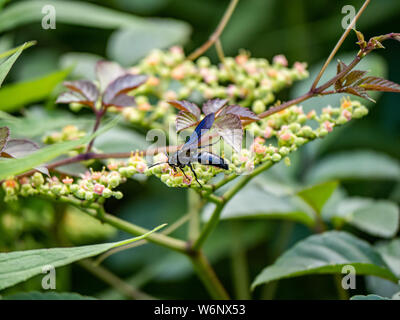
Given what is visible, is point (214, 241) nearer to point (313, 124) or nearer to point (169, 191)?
point (169, 191)

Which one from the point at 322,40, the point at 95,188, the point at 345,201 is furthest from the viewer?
the point at 322,40

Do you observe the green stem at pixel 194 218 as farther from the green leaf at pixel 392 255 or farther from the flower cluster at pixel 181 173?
the green leaf at pixel 392 255

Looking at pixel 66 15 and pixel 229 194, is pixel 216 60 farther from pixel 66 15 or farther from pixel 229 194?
pixel 229 194

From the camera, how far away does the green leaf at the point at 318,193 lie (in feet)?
2.45

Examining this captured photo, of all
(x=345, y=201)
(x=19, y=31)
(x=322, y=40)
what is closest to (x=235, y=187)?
(x=345, y=201)

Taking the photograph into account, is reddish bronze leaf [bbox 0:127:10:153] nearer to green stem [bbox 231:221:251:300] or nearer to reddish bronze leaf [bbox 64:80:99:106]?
reddish bronze leaf [bbox 64:80:99:106]

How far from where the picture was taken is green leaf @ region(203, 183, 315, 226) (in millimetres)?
771

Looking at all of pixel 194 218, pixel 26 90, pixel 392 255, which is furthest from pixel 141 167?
pixel 392 255

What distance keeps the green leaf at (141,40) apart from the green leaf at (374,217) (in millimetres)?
570

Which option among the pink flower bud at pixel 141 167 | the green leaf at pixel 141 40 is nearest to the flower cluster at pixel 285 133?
the pink flower bud at pixel 141 167

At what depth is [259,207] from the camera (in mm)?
801

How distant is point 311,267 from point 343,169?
0.49 m

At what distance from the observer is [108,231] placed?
1021mm

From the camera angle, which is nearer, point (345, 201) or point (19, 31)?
point (345, 201)
